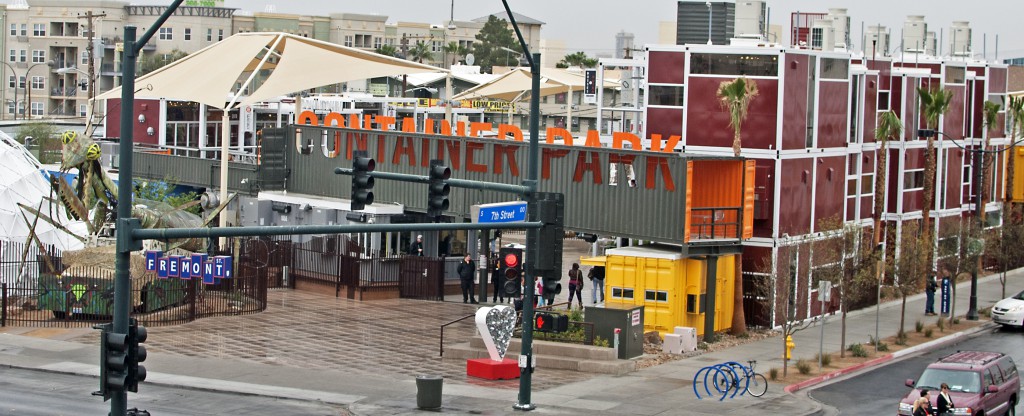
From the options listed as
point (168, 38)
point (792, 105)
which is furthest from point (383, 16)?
point (792, 105)

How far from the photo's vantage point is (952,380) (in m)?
29.7

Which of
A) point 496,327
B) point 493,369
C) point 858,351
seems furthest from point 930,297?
point 496,327

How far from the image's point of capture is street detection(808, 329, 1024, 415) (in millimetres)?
32719

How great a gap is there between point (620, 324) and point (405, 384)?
6.27 metres

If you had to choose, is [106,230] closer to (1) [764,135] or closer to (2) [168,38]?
(1) [764,135]

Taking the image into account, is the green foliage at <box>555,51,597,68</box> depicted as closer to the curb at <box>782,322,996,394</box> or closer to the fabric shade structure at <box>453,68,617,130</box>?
the fabric shade structure at <box>453,68,617,130</box>

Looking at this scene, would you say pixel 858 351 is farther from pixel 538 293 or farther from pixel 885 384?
Result: pixel 538 293

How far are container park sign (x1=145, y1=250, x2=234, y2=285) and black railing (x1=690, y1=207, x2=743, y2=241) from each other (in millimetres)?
13673

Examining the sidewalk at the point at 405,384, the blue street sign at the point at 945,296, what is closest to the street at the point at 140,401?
the sidewalk at the point at 405,384

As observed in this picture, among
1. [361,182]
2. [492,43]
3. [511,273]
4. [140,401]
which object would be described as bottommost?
[140,401]

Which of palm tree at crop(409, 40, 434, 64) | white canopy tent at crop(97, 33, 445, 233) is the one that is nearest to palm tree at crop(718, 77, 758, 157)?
white canopy tent at crop(97, 33, 445, 233)

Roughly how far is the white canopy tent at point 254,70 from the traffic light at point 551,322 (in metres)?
20.5

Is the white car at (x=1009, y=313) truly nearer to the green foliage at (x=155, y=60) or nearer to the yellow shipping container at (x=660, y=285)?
the yellow shipping container at (x=660, y=285)

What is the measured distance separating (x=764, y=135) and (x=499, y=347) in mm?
13758
